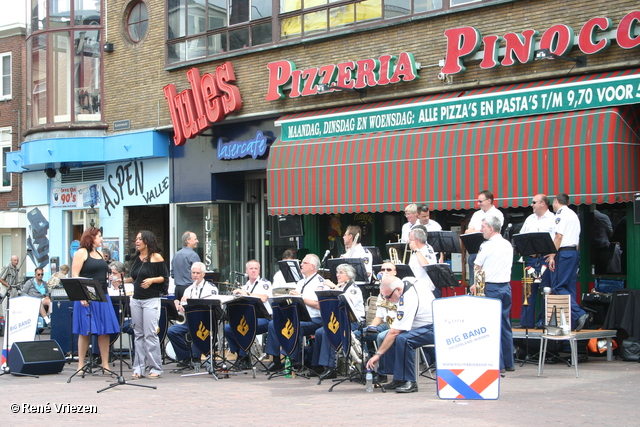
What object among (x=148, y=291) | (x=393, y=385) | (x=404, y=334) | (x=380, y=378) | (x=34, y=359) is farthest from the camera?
(x=34, y=359)

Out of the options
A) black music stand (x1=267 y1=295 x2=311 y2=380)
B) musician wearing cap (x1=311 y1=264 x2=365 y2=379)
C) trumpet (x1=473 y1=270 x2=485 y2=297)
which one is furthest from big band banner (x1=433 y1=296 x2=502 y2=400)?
black music stand (x1=267 y1=295 x2=311 y2=380)

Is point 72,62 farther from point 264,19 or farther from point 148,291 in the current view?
point 148,291

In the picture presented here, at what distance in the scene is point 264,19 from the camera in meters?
18.9

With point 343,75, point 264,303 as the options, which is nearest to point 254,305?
point 264,303

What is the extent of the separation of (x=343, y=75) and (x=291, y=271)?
539 cm

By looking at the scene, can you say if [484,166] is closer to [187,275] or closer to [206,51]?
[187,275]

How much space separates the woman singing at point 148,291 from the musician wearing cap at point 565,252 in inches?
223

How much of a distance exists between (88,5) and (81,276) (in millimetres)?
13183

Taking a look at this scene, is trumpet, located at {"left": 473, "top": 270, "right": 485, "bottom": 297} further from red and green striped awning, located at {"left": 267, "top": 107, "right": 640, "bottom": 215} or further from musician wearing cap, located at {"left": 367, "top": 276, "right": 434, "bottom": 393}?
red and green striped awning, located at {"left": 267, "top": 107, "right": 640, "bottom": 215}

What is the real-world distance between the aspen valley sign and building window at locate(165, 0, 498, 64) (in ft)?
2.36

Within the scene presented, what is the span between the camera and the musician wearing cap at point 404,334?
9.91 meters

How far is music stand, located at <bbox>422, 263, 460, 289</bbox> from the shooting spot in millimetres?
11117

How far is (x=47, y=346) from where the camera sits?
13.0 m

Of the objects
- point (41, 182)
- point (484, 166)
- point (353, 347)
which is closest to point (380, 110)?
point (484, 166)
